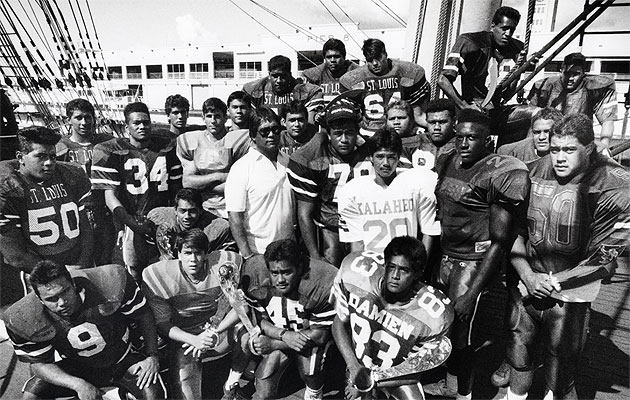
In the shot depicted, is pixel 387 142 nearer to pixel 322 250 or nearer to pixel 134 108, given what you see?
pixel 322 250

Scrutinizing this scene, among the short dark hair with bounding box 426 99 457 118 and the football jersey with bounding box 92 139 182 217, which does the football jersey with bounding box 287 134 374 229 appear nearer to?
the short dark hair with bounding box 426 99 457 118

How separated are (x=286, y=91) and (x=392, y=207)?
219cm

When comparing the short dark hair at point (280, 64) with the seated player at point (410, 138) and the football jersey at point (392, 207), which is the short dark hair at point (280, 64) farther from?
the football jersey at point (392, 207)

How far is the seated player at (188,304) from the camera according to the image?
3.46 m

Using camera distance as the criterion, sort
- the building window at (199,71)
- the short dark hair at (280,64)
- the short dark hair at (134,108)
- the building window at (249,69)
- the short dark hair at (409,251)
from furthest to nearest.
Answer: the building window at (199,71), the building window at (249,69), the short dark hair at (280,64), the short dark hair at (134,108), the short dark hair at (409,251)

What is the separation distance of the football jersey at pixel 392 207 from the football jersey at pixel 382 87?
127cm

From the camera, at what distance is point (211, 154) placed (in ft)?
14.5

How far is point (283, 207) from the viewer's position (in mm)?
3777

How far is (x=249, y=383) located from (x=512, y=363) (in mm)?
2019

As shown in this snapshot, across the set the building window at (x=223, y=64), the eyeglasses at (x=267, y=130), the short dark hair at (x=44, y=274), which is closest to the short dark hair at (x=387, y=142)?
the eyeglasses at (x=267, y=130)

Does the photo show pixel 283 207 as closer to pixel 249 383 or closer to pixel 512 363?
pixel 249 383

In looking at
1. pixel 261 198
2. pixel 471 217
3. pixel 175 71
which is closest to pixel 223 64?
pixel 175 71

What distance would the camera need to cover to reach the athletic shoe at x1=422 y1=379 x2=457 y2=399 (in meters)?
3.57

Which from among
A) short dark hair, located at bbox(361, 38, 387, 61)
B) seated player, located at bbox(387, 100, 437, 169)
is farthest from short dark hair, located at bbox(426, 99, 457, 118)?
short dark hair, located at bbox(361, 38, 387, 61)
